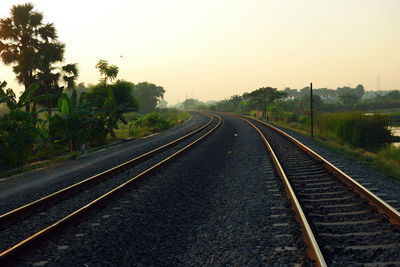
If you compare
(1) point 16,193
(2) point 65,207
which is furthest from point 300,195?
(1) point 16,193

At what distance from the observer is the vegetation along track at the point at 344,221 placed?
3340 mm

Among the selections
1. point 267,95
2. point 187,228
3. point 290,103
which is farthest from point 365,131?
point 290,103

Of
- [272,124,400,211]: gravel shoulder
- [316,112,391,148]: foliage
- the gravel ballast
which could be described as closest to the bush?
the gravel ballast

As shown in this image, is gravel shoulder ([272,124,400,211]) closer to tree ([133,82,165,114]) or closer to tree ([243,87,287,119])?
tree ([243,87,287,119])

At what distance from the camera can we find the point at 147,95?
235 ft

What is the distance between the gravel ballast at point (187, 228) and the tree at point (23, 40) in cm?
1505

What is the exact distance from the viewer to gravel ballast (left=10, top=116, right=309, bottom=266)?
145 inches

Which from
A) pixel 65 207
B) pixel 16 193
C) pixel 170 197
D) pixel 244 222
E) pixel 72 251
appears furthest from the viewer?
pixel 16 193

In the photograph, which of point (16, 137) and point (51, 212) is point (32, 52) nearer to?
point (16, 137)

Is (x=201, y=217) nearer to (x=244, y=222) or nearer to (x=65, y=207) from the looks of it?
(x=244, y=222)

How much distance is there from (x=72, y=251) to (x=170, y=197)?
2606 millimetres

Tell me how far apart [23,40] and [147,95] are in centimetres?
5394

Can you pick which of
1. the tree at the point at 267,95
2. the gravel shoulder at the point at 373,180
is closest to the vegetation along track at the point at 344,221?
the gravel shoulder at the point at 373,180

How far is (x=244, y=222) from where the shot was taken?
4691 mm
